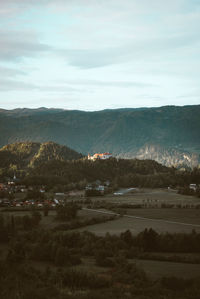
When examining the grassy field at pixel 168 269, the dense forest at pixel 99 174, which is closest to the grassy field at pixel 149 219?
the grassy field at pixel 168 269

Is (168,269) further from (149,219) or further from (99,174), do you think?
(99,174)

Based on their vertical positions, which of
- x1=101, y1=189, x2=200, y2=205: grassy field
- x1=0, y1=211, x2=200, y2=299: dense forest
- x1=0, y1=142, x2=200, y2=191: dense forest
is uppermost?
x1=0, y1=142, x2=200, y2=191: dense forest

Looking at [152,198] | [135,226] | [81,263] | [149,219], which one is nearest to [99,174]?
[152,198]

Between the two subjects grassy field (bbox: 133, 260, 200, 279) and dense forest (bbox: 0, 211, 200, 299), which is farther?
grassy field (bbox: 133, 260, 200, 279)

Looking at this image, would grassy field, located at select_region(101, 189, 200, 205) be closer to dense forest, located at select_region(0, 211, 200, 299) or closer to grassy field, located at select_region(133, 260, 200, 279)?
dense forest, located at select_region(0, 211, 200, 299)

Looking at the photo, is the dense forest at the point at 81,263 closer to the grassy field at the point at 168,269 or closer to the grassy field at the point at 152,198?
the grassy field at the point at 168,269

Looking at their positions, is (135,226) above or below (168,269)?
above

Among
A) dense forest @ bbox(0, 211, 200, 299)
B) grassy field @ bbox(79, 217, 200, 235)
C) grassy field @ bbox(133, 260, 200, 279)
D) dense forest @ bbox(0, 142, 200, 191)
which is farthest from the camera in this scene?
dense forest @ bbox(0, 142, 200, 191)

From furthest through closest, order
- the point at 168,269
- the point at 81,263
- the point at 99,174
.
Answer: the point at 99,174, the point at 81,263, the point at 168,269

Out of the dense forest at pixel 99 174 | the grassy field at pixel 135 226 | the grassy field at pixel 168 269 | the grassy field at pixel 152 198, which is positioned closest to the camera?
the grassy field at pixel 168 269

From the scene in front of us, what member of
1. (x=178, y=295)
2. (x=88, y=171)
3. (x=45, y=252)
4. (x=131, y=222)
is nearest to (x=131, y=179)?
(x=88, y=171)

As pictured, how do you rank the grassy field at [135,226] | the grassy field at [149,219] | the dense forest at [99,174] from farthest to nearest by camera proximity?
1. the dense forest at [99,174]
2. the grassy field at [149,219]
3. the grassy field at [135,226]

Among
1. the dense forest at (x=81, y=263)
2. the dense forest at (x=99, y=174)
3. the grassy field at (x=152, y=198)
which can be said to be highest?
the dense forest at (x=99, y=174)

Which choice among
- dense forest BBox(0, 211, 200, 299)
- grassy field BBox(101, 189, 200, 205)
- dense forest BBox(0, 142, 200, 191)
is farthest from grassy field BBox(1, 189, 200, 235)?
dense forest BBox(0, 142, 200, 191)
